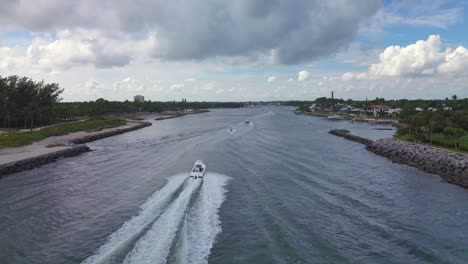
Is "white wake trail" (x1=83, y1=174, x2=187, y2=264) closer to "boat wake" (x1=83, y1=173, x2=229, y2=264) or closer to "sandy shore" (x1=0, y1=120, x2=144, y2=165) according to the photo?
"boat wake" (x1=83, y1=173, x2=229, y2=264)

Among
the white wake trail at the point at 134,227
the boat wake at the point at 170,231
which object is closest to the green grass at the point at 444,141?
the boat wake at the point at 170,231

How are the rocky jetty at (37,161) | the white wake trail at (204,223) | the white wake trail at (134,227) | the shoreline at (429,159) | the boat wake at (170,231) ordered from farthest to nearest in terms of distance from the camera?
the rocky jetty at (37,161)
the shoreline at (429,159)
the white wake trail at (204,223)
the white wake trail at (134,227)
the boat wake at (170,231)

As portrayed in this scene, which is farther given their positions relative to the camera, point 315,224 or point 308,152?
point 308,152

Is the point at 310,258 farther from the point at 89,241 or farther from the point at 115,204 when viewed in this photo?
the point at 115,204

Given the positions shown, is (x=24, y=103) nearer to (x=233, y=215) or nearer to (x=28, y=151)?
(x=28, y=151)

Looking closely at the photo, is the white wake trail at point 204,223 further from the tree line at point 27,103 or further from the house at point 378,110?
the house at point 378,110

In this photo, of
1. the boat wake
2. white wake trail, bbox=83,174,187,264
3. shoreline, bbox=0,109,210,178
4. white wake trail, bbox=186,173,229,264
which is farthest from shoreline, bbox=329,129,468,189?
shoreline, bbox=0,109,210,178

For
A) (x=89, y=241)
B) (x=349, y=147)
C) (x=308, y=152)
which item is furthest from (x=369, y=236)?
(x=349, y=147)
